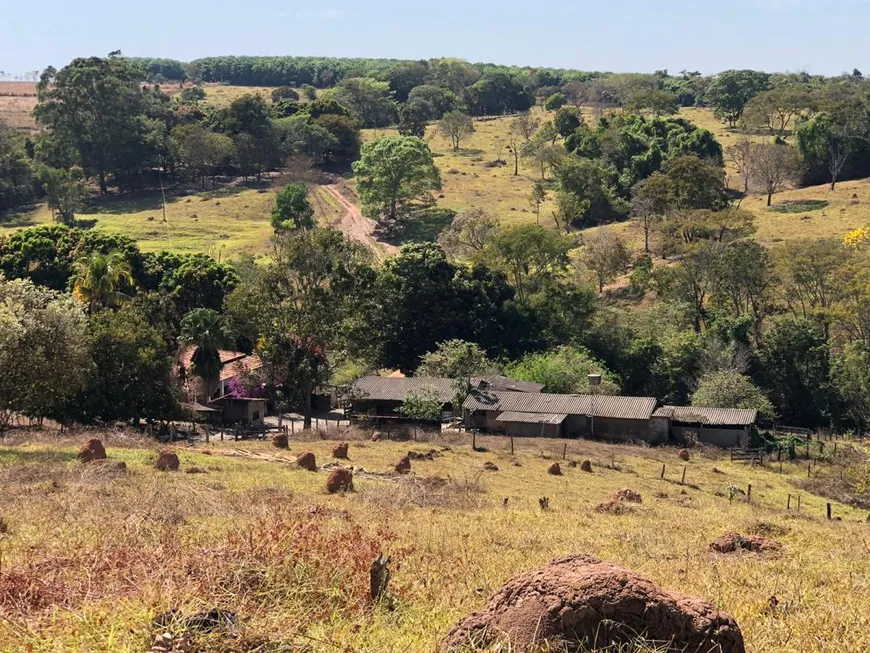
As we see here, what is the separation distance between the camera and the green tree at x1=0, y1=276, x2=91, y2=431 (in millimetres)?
28062

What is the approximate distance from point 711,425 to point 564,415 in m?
8.16

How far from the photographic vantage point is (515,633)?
25.7ft

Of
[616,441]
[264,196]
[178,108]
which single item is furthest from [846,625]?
[178,108]

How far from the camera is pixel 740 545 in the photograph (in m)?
15.8

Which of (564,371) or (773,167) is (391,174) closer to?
(773,167)

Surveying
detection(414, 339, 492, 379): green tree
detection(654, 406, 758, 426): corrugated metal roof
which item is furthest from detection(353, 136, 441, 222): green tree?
detection(654, 406, 758, 426): corrugated metal roof

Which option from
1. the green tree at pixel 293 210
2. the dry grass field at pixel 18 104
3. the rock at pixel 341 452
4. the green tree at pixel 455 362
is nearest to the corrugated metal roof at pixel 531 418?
the green tree at pixel 455 362

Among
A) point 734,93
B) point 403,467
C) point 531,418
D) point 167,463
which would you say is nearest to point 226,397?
point 531,418

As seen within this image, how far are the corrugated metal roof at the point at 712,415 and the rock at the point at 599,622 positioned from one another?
38523 millimetres

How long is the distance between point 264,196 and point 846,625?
304 ft

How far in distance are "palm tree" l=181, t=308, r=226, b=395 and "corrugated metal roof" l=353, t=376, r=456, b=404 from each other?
322 inches

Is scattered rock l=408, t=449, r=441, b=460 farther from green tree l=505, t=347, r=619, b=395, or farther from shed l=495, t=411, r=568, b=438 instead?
green tree l=505, t=347, r=619, b=395

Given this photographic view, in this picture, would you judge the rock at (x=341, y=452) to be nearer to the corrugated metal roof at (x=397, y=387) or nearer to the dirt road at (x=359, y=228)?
the corrugated metal roof at (x=397, y=387)

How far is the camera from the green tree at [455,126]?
11994 centimetres
